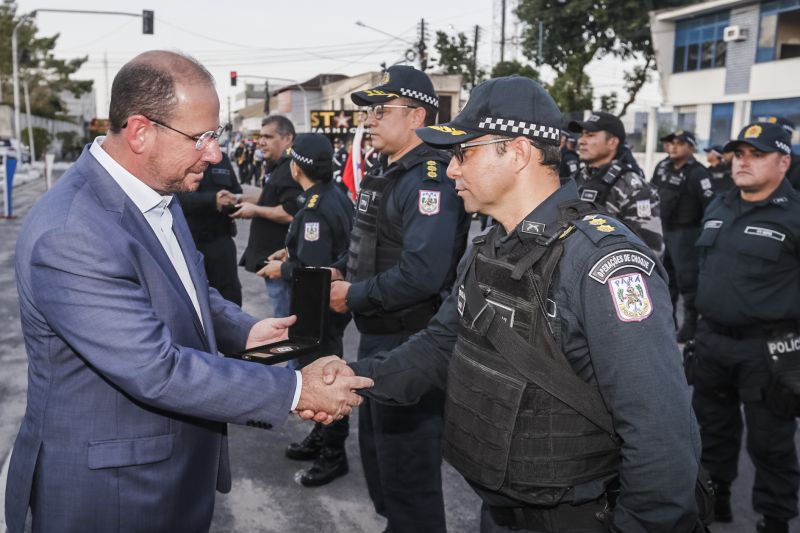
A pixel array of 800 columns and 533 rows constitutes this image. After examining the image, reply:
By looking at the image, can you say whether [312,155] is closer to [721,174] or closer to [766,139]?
[766,139]

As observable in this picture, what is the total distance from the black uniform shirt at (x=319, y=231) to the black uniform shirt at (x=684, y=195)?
504 centimetres

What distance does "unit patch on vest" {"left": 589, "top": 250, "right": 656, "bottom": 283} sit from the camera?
1867mm

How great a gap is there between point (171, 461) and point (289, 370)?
1.48ft

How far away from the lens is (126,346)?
6.45 feet

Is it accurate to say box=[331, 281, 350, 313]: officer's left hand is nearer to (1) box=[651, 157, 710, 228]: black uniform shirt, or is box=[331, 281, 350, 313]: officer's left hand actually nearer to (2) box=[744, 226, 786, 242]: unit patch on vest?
(2) box=[744, 226, 786, 242]: unit patch on vest

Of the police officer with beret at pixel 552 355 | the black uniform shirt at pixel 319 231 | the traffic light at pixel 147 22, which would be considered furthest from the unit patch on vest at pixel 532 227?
the traffic light at pixel 147 22

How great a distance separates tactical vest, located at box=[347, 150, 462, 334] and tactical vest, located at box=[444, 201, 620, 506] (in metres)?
1.49

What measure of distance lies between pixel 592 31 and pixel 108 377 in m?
43.8

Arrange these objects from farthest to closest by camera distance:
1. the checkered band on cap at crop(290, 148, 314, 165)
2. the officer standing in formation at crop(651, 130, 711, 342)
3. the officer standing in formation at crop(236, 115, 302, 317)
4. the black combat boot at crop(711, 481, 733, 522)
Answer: the officer standing in formation at crop(651, 130, 711, 342)
the officer standing in formation at crop(236, 115, 302, 317)
the checkered band on cap at crop(290, 148, 314, 165)
the black combat boot at crop(711, 481, 733, 522)

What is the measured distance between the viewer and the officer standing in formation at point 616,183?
18.4 feet

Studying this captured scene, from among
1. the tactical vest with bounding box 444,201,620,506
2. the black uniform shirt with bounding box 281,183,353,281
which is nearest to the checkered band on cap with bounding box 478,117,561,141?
the tactical vest with bounding box 444,201,620,506

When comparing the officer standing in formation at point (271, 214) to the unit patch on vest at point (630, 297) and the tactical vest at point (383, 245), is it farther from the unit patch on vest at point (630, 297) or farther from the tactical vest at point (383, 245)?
the unit patch on vest at point (630, 297)

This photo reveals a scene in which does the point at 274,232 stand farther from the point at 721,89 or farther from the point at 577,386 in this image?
the point at 721,89

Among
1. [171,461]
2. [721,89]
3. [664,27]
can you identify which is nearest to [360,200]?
[171,461]
